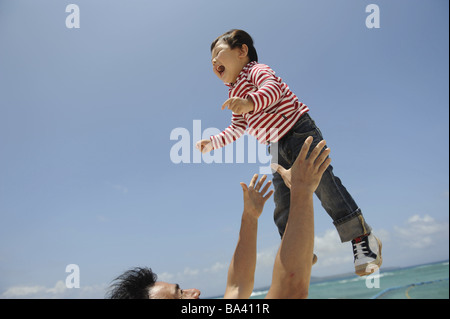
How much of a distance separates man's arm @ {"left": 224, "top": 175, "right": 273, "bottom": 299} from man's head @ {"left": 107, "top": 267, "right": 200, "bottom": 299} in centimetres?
37

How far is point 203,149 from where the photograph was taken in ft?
8.66

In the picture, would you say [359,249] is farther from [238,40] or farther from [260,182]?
[238,40]

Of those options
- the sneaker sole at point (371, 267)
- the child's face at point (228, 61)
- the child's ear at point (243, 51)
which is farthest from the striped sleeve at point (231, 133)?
the sneaker sole at point (371, 267)

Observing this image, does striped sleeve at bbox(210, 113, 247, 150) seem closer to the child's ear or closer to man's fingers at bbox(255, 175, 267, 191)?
the child's ear

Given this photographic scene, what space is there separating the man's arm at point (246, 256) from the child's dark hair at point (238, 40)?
143 centimetres

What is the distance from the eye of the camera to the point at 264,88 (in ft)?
7.02

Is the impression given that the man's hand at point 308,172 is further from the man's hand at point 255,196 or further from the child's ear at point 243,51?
the child's ear at point 243,51

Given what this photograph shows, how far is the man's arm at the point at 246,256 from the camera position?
154 centimetres

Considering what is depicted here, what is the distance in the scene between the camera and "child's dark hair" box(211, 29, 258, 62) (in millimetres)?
2600

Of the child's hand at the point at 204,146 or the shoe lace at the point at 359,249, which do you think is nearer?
the shoe lace at the point at 359,249

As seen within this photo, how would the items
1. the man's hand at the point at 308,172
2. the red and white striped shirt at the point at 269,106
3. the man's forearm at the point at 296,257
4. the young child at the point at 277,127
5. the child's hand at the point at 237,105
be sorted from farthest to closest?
the red and white striped shirt at the point at 269,106 < the young child at the point at 277,127 < the child's hand at the point at 237,105 < the man's hand at the point at 308,172 < the man's forearm at the point at 296,257

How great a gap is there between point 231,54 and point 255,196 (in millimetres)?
1341
